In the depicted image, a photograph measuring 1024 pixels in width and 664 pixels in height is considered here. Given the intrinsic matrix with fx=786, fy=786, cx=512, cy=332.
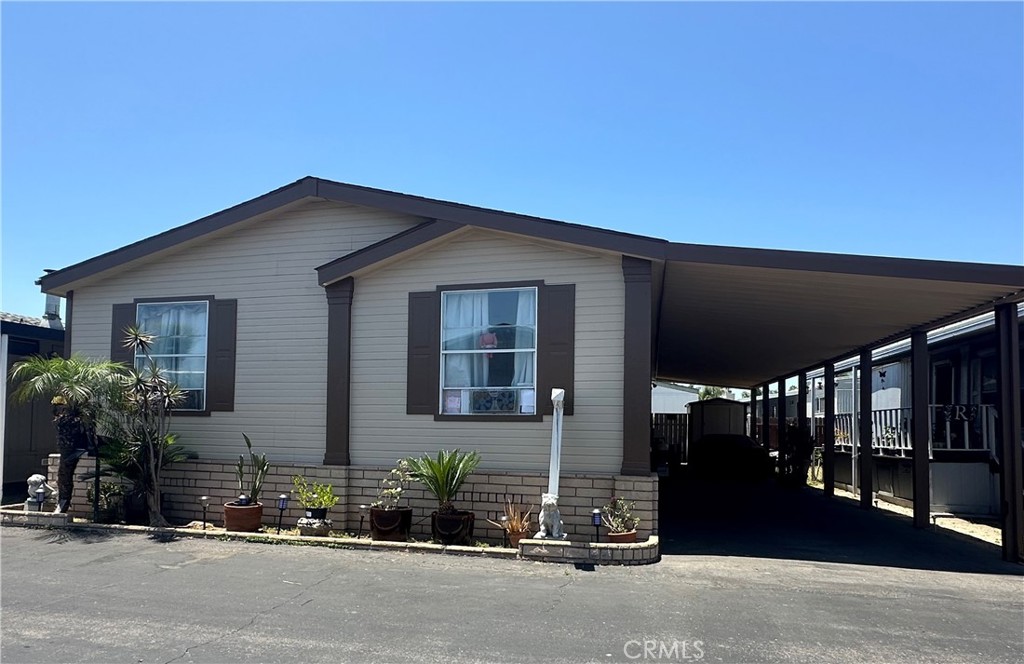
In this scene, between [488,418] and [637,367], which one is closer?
[637,367]

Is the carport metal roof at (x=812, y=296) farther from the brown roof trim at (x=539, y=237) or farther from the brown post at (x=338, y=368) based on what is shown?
the brown post at (x=338, y=368)

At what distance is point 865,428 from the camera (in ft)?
48.3

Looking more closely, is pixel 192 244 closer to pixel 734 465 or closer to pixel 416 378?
pixel 416 378

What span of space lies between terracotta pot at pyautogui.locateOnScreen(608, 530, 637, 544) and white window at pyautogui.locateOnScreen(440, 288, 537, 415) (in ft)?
6.51

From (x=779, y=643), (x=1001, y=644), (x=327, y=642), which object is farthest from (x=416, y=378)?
(x=1001, y=644)

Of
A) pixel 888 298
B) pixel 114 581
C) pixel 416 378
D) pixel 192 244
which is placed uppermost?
pixel 192 244

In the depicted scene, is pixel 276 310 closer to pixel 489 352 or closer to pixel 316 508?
pixel 316 508

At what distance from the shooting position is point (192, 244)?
39.3 feet

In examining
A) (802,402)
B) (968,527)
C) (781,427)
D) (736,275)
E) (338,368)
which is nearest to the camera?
(736,275)

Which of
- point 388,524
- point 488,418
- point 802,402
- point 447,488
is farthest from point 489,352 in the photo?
point 802,402

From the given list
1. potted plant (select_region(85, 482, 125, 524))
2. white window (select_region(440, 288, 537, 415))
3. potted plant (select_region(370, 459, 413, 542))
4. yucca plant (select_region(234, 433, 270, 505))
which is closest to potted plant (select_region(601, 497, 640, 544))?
white window (select_region(440, 288, 537, 415))

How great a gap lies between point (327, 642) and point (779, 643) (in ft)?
11.1

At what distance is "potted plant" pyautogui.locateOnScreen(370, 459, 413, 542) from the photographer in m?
9.66

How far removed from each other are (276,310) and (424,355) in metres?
2.52
